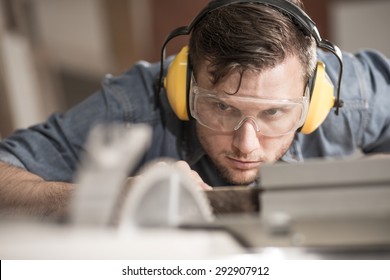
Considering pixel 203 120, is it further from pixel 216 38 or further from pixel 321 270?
pixel 321 270

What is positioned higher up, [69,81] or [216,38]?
[216,38]

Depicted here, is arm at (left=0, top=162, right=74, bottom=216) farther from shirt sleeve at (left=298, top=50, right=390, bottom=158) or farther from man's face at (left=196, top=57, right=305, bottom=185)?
shirt sleeve at (left=298, top=50, right=390, bottom=158)

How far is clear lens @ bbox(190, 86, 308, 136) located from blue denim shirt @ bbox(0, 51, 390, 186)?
0.12 metres

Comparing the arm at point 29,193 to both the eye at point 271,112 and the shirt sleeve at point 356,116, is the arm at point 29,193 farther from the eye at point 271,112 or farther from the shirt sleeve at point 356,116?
the shirt sleeve at point 356,116

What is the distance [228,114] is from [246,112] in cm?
4

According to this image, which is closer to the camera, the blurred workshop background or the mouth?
the mouth

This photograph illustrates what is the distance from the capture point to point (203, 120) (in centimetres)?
95

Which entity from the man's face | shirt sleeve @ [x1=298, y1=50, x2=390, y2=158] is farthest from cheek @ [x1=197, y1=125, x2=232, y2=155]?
shirt sleeve @ [x1=298, y1=50, x2=390, y2=158]

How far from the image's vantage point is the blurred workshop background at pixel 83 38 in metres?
2.02

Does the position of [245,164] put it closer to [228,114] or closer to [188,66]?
[228,114]

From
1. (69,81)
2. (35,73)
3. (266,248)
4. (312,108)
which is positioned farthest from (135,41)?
(266,248)

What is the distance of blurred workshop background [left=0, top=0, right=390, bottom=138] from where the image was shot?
2023 mm

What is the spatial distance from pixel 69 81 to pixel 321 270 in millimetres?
1970

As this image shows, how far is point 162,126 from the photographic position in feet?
3.72
